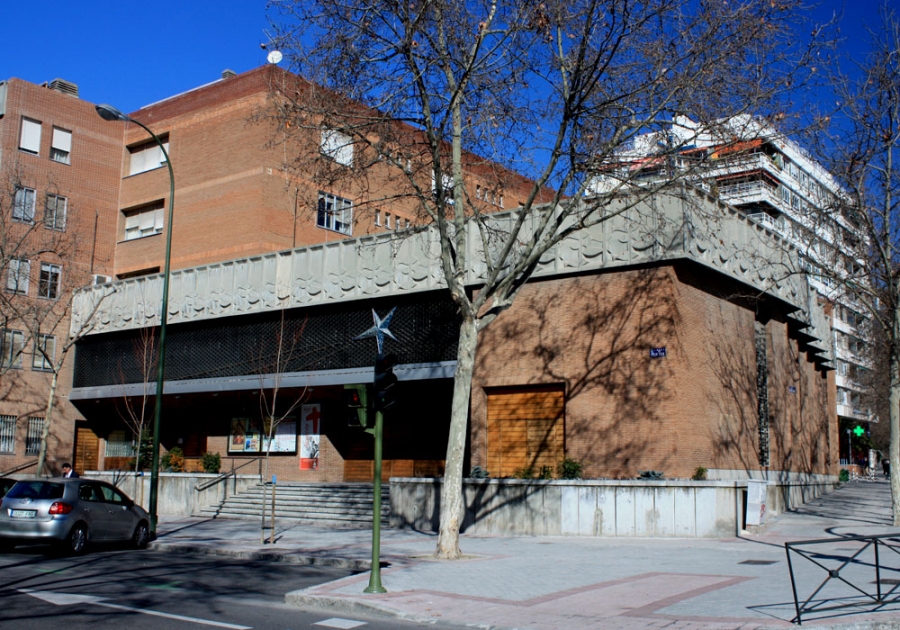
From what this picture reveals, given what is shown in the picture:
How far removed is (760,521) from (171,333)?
22.2m

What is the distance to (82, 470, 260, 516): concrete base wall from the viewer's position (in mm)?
27422

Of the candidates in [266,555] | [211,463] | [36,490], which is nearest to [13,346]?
[211,463]

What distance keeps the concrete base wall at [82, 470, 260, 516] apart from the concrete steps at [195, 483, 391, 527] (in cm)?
25

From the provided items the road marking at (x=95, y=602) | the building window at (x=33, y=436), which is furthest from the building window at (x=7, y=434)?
the road marking at (x=95, y=602)

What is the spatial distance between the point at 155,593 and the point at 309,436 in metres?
18.7

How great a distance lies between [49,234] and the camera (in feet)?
119

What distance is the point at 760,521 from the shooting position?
18.9 meters

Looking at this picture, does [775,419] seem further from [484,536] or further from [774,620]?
[774,620]

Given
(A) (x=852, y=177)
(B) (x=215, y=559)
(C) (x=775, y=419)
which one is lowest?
(B) (x=215, y=559)

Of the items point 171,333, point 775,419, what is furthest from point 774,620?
point 171,333

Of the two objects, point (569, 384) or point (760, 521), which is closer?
point (760, 521)

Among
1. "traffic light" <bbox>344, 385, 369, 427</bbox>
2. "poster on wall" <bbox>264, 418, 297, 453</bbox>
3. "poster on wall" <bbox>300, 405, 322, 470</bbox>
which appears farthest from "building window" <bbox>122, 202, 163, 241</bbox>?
"traffic light" <bbox>344, 385, 369, 427</bbox>

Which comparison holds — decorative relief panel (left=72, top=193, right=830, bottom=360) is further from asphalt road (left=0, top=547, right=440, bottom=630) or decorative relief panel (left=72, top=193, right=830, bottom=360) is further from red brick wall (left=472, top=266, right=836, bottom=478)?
asphalt road (left=0, top=547, right=440, bottom=630)

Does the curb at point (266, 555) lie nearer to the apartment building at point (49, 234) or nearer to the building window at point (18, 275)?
the apartment building at point (49, 234)
